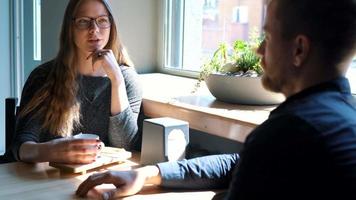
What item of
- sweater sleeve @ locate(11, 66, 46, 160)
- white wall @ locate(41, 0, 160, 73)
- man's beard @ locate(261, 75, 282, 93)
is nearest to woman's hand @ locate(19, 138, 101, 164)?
sweater sleeve @ locate(11, 66, 46, 160)

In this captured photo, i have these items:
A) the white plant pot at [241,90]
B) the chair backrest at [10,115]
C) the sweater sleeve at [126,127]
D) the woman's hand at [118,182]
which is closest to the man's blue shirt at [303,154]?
the woman's hand at [118,182]

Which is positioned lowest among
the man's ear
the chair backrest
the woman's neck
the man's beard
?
the chair backrest

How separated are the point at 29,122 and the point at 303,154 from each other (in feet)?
3.87

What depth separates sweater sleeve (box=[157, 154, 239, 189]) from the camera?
141 centimetres

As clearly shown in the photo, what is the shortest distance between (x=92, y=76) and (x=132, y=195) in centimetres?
71

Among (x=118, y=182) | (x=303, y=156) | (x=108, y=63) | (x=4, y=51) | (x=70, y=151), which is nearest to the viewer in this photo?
(x=303, y=156)

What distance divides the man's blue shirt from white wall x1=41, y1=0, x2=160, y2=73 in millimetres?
1837

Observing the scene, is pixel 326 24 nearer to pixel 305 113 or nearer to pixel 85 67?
pixel 305 113

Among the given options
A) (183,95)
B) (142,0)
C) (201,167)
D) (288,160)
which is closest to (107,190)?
(201,167)

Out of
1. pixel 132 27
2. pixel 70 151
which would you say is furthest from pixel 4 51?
pixel 70 151

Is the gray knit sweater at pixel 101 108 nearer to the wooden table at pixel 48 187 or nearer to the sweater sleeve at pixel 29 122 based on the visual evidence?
the sweater sleeve at pixel 29 122

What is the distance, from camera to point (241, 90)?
1.79 m

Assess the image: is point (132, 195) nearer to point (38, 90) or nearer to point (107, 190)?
point (107, 190)

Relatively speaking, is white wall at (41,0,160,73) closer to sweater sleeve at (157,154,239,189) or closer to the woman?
the woman
